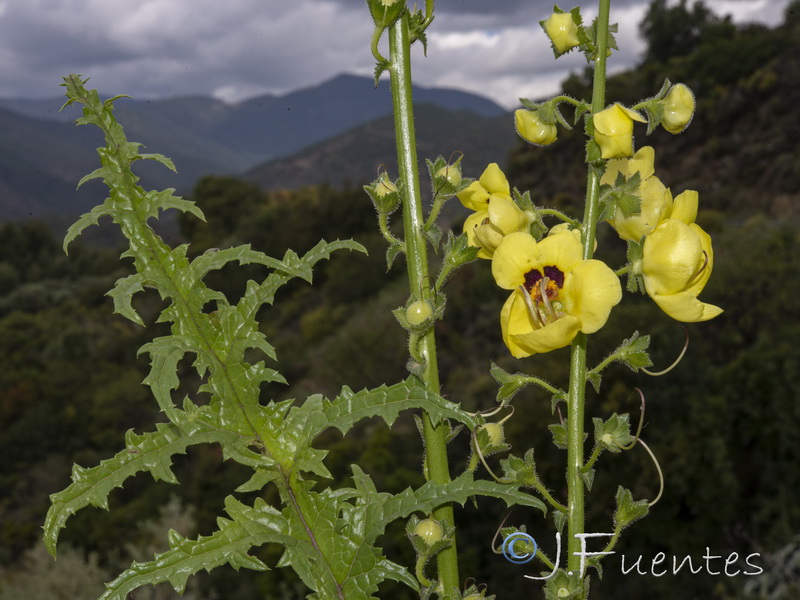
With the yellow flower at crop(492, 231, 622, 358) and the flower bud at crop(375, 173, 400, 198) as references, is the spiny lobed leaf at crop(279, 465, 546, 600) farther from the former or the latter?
the flower bud at crop(375, 173, 400, 198)

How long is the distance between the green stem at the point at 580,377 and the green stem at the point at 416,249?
7.3 inches

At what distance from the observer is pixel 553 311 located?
1.22 m

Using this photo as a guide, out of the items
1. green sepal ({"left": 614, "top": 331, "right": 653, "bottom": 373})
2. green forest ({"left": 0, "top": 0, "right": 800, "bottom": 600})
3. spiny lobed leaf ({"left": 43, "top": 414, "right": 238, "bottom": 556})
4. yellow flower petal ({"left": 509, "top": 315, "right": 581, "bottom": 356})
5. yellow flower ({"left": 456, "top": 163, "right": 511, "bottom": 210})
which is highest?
yellow flower ({"left": 456, "top": 163, "right": 511, "bottom": 210})

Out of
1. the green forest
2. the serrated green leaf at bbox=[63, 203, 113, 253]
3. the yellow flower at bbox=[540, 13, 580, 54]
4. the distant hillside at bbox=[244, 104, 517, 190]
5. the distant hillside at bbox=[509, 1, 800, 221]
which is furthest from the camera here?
the distant hillside at bbox=[244, 104, 517, 190]

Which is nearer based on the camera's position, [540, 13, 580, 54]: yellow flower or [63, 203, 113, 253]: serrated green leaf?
[63, 203, 113, 253]: serrated green leaf

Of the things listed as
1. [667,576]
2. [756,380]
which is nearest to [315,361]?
[756,380]

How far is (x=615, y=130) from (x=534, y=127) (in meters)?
0.25

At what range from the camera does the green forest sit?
555 inches

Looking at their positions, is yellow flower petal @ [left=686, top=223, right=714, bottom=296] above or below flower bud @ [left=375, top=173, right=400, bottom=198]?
below

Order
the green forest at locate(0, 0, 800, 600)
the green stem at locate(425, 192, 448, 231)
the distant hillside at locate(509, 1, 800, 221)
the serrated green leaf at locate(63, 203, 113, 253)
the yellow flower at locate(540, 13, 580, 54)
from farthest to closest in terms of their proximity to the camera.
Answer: the distant hillside at locate(509, 1, 800, 221) < the green forest at locate(0, 0, 800, 600) < the yellow flower at locate(540, 13, 580, 54) < the green stem at locate(425, 192, 448, 231) < the serrated green leaf at locate(63, 203, 113, 253)

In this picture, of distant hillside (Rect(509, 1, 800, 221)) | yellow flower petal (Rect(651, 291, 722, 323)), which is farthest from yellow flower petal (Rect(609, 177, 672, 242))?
distant hillside (Rect(509, 1, 800, 221))

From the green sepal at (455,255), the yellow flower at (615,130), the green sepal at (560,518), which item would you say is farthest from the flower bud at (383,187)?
the green sepal at (560,518)

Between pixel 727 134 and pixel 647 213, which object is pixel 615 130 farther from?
pixel 727 134

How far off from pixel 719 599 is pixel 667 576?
99 centimetres
